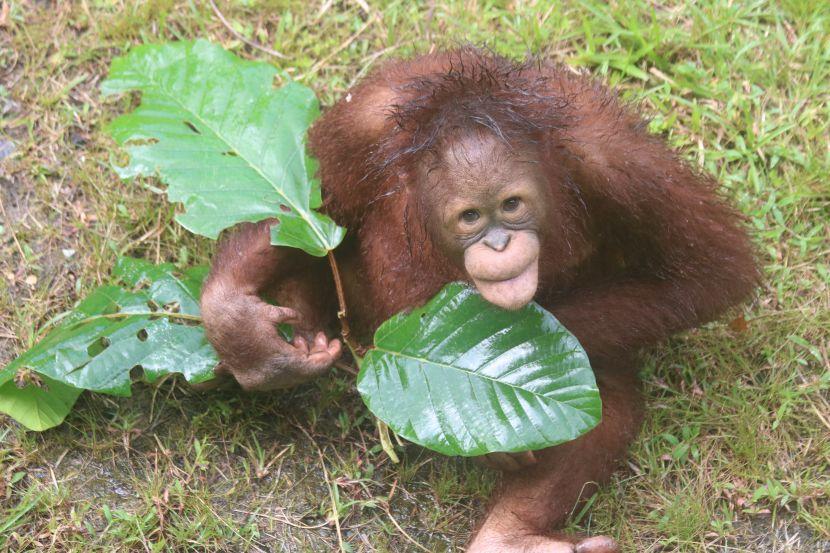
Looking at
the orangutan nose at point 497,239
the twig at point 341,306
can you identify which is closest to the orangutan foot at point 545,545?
the twig at point 341,306

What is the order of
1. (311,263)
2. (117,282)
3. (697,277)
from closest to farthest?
(697,277) < (311,263) < (117,282)

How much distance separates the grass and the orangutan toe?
237 mm

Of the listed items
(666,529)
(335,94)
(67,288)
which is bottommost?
(666,529)

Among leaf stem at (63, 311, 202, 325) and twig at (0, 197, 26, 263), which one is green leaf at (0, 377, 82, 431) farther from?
twig at (0, 197, 26, 263)

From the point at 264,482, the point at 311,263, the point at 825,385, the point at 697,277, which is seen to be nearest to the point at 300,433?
the point at 264,482

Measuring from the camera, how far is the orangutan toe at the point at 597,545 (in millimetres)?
3652

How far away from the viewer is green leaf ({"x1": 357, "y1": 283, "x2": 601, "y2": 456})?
3.31 m

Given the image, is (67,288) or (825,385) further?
(67,288)

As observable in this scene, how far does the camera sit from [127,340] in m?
3.87

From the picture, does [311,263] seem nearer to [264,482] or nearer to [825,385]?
[264,482]

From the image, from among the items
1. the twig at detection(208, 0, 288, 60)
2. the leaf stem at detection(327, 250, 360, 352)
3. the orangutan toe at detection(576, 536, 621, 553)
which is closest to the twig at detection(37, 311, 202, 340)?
the leaf stem at detection(327, 250, 360, 352)


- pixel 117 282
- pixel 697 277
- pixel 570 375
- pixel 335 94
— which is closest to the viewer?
pixel 570 375

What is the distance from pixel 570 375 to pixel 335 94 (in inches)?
72.6

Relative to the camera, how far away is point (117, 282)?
4336 mm
